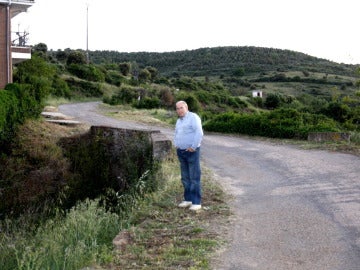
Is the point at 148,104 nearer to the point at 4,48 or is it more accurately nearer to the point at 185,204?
the point at 4,48

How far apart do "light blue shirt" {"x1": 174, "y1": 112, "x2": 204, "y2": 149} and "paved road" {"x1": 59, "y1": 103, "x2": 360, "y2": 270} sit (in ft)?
4.05

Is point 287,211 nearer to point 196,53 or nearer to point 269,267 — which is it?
point 269,267

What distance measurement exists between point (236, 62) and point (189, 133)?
7610 cm

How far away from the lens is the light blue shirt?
836 cm

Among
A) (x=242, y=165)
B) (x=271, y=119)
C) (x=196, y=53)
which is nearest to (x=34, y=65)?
(x=271, y=119)

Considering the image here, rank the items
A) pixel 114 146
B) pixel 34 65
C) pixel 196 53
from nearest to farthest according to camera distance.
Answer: pixel 114 146
pixel 34 65
pixel 196 53

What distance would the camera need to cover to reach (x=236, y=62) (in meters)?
83.2

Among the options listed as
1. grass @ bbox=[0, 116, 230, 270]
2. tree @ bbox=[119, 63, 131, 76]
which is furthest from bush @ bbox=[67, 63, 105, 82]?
grass @ bbox=[0, 116, 230, 270]

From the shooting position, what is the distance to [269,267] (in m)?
5.79

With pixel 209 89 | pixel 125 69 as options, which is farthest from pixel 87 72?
pixel 125 69

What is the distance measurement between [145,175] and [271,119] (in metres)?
10.8

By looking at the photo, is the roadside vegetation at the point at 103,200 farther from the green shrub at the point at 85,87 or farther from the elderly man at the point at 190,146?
the green shrub at the point at 85,87

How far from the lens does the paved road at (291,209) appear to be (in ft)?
20.0

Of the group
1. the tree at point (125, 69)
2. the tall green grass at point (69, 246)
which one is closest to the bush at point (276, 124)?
the tall green grass at point (69, 246)
